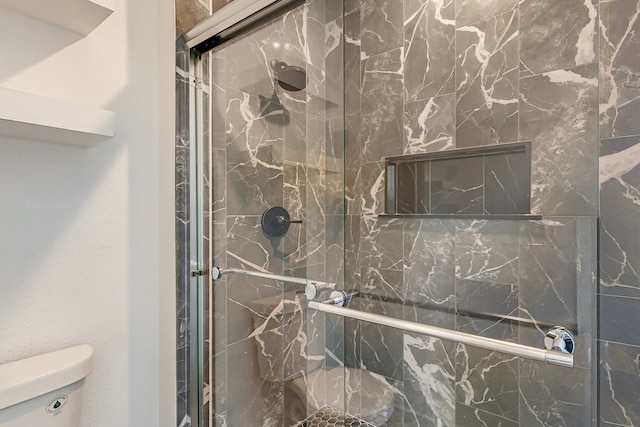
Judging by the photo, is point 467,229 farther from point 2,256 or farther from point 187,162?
point 2,256

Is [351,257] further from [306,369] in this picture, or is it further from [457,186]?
[457,186]

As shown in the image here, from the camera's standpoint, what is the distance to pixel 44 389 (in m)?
0.72

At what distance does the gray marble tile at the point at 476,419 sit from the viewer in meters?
0.91

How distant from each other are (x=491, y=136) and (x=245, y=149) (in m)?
0.99

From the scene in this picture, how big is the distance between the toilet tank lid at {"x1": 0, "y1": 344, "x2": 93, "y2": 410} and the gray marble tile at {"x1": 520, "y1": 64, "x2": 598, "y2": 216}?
1.43 m

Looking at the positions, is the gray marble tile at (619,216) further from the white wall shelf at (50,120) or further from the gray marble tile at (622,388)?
the white wall shelf at (50,120)

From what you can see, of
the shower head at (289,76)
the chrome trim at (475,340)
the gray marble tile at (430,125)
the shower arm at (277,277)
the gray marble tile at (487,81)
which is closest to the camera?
the chrome trim at (475,340)

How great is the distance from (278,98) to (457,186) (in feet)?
2.72

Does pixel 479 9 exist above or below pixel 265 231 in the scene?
above

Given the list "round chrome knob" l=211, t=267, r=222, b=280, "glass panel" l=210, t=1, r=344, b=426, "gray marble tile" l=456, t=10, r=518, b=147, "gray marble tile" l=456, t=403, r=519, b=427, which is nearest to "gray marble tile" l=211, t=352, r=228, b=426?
"glass panel" l=210, t=1, r=344, b=426

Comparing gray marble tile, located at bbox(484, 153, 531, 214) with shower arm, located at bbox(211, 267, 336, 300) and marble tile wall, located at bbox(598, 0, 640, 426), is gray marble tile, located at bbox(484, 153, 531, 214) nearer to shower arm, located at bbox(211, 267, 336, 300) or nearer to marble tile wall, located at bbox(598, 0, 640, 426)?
marble tile wall, located at bbox(598, 0, 640, 426)

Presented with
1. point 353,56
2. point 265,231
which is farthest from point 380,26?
point 265,231

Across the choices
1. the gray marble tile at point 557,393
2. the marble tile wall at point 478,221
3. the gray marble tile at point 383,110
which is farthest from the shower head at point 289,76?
the gray marble tile at point 557,393

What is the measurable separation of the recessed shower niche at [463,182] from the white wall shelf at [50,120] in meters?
1.17
